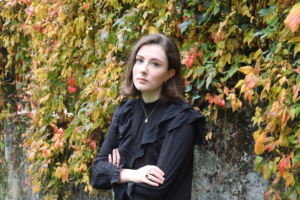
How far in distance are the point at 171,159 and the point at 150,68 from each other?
1.76 feet

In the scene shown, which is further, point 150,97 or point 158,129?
point 150,97

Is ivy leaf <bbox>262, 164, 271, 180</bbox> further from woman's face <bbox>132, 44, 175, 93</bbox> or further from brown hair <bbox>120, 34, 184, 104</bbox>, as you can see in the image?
woman's face <bbox>132, 44, 175, 93</bbox>

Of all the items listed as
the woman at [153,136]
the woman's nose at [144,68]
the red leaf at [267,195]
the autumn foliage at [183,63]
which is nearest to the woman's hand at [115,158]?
the woman at [153,136]

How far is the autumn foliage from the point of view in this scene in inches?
61.1

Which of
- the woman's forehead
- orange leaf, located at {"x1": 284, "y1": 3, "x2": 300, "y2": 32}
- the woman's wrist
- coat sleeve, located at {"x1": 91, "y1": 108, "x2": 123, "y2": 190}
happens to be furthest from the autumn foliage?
the woman's wrist

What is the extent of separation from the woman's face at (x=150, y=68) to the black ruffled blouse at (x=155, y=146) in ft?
0.53

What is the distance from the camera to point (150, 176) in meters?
1.44

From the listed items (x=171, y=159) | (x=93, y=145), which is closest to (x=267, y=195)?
(x=171, y=159)

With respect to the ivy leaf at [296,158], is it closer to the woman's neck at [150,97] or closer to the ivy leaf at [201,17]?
the woman's neck at [150,97]

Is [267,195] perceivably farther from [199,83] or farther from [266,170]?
[199,83]

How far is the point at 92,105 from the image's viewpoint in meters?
2.43

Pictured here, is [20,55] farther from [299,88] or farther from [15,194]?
[299,88]

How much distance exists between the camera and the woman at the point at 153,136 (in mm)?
1482

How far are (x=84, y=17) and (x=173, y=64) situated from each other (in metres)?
1.48
